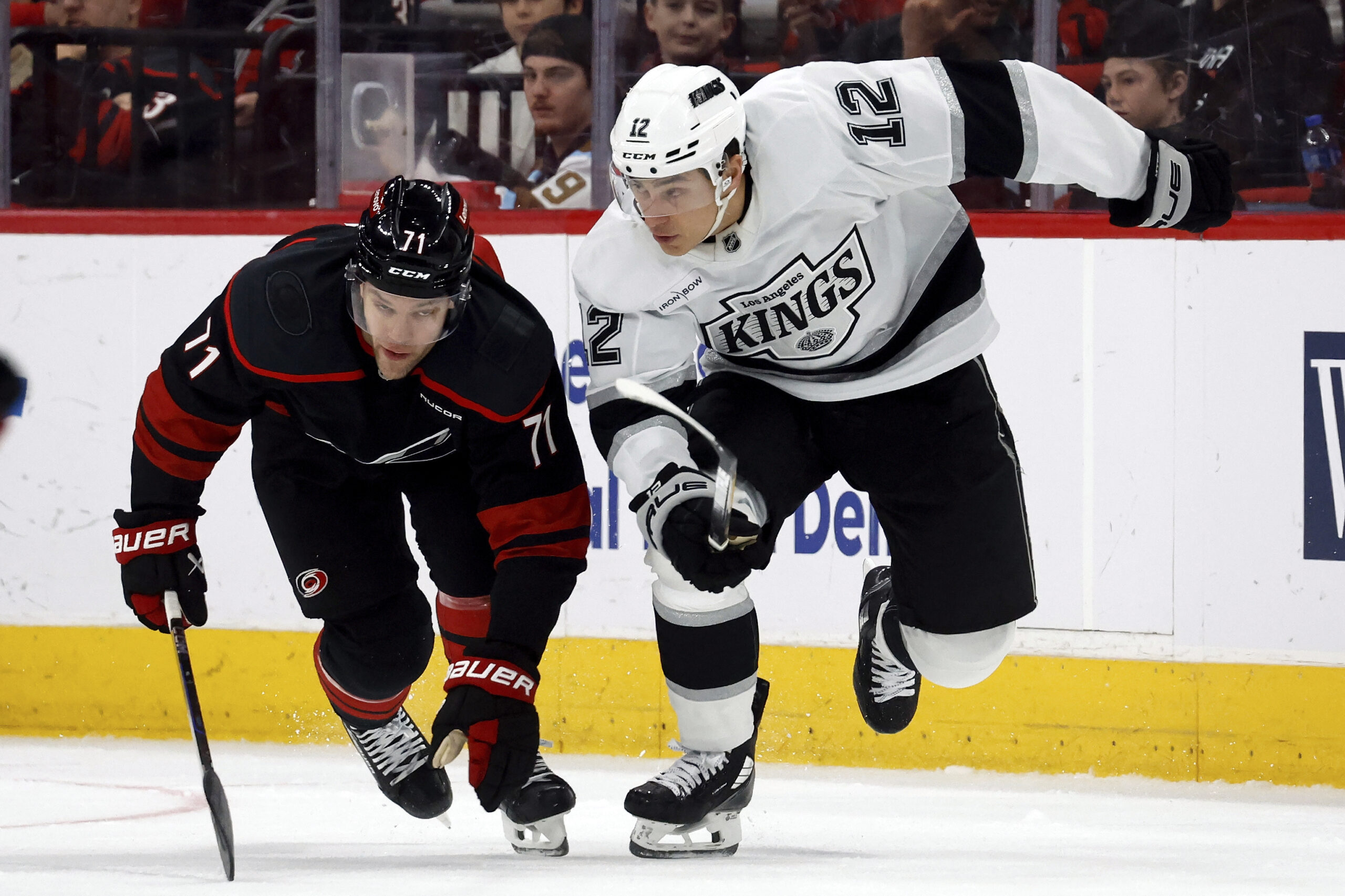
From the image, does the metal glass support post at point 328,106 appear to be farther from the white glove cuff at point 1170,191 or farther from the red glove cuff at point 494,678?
the white glove cuff at point 1170,191

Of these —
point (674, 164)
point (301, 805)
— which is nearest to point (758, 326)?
point (674, 164)

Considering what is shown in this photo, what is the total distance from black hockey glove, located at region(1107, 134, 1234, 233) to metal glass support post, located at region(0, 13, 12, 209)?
3.02 meters

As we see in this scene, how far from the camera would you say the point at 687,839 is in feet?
8.65

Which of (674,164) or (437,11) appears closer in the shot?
(674,164)

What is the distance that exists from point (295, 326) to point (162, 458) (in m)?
0.35

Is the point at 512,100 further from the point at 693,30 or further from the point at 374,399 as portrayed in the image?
the point at 374,399

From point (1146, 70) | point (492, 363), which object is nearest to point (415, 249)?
point (492, 363)

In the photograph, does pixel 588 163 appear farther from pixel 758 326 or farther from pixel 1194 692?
pixel 1194 692

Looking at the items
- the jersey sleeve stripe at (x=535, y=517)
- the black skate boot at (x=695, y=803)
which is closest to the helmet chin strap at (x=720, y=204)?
the jersey sleeve stripe at (x=535, y=517)

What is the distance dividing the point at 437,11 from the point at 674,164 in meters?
2.05

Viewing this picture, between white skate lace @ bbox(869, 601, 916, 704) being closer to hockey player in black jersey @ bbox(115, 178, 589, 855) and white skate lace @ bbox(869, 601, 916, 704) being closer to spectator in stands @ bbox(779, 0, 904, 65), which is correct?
hockey player in black jersey @ bbox(115, 178, 589, 855)

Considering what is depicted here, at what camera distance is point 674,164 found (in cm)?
220

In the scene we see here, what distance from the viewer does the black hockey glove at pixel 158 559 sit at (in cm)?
251

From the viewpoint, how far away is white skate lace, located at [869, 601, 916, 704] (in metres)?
2.91
